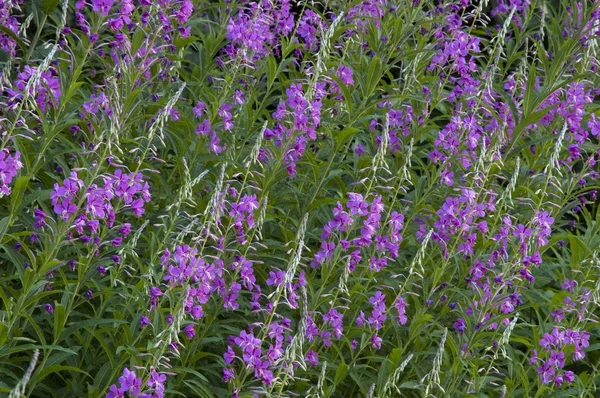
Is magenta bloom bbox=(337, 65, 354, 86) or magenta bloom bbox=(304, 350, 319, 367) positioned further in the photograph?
magenta bloom bbox=(337, 65, 354, 86)

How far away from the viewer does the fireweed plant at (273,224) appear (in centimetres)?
376

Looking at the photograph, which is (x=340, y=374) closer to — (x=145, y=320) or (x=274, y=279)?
(x=274, y=279)

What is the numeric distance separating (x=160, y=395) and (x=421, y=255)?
135 centimetres

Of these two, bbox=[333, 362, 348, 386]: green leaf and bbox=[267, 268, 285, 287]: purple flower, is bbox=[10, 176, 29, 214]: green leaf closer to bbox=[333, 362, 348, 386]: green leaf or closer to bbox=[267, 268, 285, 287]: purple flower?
bbox=[267, 268, 285, 287]: purple flower

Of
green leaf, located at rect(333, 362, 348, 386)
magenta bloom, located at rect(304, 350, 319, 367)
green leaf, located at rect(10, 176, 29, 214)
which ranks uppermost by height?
green leaf, located at rect(10, 176, 29, 214)

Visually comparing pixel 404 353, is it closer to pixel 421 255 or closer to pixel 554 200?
pixel 421 255

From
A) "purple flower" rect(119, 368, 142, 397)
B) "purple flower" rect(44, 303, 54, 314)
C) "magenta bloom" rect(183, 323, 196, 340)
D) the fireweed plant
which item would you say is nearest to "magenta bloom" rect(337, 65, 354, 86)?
the fireweed plant

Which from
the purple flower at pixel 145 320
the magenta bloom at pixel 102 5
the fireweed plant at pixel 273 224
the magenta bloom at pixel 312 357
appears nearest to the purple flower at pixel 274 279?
the fireweed plant at pixel 273 224

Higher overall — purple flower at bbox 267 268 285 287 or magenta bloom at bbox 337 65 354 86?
magenta bloom at bbox 337 65 354 86

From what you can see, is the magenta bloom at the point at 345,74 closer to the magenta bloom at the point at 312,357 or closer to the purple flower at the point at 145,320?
the magenta bloom at the point at 312,357

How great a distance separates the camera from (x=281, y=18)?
17.8 feet

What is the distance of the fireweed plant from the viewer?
3.76 m

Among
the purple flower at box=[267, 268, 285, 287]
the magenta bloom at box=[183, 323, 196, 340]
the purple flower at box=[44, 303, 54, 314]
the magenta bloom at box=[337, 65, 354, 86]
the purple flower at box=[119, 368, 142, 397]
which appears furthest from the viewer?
the magenta bloom at box=[337, 65, 354, 86]

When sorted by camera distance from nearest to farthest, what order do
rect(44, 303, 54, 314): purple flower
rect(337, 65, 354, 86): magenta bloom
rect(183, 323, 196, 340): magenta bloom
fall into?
rect(44, 303, 54, 314): purple flower, rect(183, 323, 196, 340): magenta bloom, rect(337, 65, 354, 86): magenta bloom
